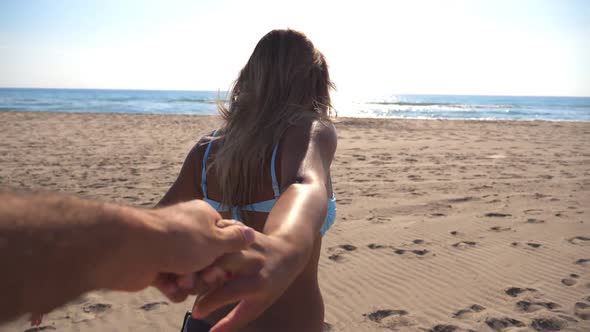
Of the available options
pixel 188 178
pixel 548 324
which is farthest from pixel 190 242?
pixel 548 324

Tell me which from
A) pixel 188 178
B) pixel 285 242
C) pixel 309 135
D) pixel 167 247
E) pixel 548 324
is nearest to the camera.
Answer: pixel 167 247

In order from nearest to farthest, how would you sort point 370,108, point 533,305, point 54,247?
point 54,247
point 533,305
point 370,108

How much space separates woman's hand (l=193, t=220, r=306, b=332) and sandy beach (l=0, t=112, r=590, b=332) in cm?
22

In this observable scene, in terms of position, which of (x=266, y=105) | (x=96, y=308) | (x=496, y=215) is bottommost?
(x=96, y=308)

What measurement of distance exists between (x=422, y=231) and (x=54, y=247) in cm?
483

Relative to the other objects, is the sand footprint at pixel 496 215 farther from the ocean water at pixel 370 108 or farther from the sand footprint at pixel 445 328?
the ocean water at pixel 370 108

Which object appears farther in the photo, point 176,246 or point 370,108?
point 370,108

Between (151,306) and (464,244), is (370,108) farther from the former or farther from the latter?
(151,306)

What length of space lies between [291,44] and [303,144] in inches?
19.9

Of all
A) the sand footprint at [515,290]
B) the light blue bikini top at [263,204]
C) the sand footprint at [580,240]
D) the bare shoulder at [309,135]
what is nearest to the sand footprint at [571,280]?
the sand footprint at [515,290]

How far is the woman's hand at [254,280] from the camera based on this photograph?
31.3 inches

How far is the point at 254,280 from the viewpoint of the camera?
80cm

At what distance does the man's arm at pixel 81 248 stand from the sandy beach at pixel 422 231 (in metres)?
0.07

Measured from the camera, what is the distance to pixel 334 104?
6.49 ft
